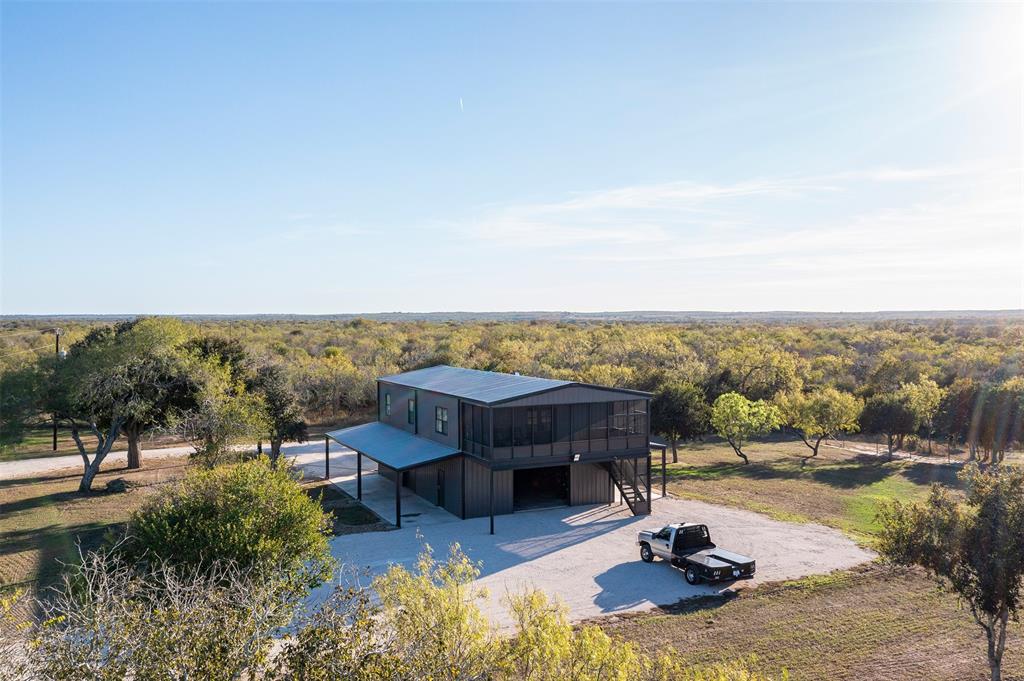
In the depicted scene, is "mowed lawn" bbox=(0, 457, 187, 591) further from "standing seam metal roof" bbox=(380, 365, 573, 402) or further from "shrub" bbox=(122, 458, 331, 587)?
"standing seam metal roof" bbox=(380, 365, 573, 402)

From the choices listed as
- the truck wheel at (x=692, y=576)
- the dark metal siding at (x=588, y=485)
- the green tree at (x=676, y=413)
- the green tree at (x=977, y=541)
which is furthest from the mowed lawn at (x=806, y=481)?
the green tree at (x=977, y=541)

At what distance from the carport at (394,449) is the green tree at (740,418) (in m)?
18.4

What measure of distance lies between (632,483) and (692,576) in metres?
8.78

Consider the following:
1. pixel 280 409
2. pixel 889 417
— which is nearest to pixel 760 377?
pixel 889 417

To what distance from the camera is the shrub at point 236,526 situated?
15.1m

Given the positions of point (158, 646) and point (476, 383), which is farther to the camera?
point (476, 383)

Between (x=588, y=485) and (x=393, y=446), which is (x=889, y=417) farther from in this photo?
(x=393, y=446)

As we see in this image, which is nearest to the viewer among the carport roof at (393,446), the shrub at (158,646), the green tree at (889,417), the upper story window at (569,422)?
the shrub at (158,646)

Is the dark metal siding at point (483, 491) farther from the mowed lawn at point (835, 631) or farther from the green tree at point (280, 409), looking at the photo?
the green tree at point (280, 409)

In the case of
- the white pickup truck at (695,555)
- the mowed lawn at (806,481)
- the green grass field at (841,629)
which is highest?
the white pickup truck at (695,555)

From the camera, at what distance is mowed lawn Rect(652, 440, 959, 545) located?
28.2 metres

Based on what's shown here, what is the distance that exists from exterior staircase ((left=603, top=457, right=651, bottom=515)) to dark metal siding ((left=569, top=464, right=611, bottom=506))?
0.42m

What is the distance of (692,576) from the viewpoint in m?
19.9

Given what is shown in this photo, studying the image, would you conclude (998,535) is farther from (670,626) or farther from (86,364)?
(86,364)
